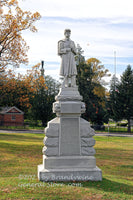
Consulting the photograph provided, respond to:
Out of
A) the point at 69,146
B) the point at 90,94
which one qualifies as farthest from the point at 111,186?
the point at 90,94

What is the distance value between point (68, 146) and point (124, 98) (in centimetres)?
3824

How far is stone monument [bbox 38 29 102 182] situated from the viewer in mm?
9234

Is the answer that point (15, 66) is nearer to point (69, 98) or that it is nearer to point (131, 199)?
point (69, 98)

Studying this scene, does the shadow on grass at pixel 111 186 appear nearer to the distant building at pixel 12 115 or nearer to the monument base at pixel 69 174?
the monument base at pixel 69 174

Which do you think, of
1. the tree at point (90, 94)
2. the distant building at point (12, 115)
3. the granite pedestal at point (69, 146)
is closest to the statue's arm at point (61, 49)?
the granite pedestal at point (69, 146)

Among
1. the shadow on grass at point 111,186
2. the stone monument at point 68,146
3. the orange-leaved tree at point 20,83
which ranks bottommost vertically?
the shadow on grass at point 111,186

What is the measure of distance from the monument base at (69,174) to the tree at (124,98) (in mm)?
37130

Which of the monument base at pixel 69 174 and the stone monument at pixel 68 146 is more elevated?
the stone monument at pixel 68 146

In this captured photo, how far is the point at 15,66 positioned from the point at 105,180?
14.2 m

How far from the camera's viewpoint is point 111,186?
8.80 meters

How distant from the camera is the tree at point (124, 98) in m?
45.6

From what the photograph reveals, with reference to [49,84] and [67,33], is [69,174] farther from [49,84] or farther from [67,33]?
[49,84]

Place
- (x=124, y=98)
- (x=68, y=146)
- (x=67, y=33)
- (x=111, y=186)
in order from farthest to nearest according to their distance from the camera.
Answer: (x=124, y=98) < (x=67, y=33) < (x=68, y=146) < (x=111, y=186)

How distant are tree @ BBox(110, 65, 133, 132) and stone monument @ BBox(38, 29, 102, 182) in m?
36.9
